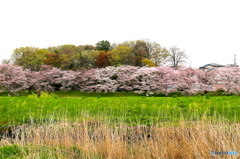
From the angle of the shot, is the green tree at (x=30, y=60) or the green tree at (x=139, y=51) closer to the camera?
the green tree at (x=30, y=60)

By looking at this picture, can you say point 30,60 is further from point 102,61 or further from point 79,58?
point 102,61

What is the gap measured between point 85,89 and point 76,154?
24.1 m

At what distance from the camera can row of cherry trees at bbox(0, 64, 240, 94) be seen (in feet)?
72.1

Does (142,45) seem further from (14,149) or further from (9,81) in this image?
(14,149)

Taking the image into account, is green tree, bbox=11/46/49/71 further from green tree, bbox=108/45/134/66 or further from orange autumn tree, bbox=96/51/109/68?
green tree, bbox=108/45/134/66

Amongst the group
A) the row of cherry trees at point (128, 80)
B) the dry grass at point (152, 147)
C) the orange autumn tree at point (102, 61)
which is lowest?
the dry grass at point (152, 147)

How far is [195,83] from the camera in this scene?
22.4 m

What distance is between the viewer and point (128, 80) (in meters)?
25.4

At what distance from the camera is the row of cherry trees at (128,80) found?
2197 centimetres

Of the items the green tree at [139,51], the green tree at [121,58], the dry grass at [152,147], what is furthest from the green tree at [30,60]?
the dry grass at [152,147]

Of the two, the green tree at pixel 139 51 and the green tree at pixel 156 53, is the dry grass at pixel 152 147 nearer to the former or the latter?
the green tree at pixel 139 51

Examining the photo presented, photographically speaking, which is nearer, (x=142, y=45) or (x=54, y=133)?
(x=54, y=133)

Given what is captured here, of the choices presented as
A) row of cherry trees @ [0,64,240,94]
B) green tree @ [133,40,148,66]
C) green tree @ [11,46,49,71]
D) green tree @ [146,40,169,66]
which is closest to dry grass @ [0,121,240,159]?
row of cherry trees @ [0,64,240,94]

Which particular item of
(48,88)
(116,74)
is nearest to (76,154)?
(116,74)
